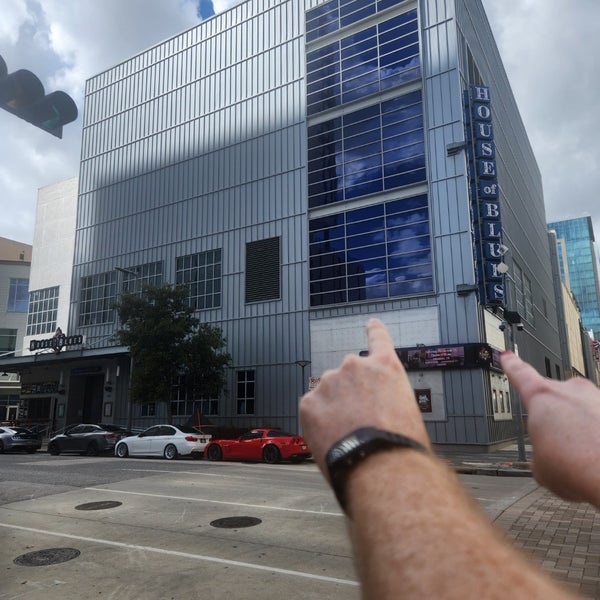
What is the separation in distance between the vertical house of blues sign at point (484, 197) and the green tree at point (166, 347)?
13629mm

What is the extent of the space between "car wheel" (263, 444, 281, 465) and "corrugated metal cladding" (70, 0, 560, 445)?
6919 mm

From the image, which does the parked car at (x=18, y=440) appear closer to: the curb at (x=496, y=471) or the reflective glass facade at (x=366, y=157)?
the reflective glass facade at (x=366, y=157)

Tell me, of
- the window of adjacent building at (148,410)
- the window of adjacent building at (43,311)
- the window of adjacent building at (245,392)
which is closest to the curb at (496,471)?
the window of adjacent building at (245,392)

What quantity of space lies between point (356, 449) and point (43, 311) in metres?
45.1

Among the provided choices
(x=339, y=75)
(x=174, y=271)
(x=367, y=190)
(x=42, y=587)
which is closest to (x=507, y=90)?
(x=339, y=75)

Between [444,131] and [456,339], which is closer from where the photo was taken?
[456,339]

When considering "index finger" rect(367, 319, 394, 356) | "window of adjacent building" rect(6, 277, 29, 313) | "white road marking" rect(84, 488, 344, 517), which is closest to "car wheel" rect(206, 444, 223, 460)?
"white road marking" rect(84, 488, 344, 517)

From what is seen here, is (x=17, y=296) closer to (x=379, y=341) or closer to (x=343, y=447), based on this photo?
(x=379, y=341)

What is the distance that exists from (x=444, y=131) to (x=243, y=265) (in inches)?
515

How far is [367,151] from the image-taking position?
27078mm

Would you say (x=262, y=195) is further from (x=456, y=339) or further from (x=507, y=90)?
(x=507, y=90)

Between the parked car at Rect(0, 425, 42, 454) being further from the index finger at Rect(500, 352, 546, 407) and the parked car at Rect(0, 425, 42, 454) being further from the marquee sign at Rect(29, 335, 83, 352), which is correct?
the index finger at Rect(500, 352, 546, 407)

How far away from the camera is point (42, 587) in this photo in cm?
516

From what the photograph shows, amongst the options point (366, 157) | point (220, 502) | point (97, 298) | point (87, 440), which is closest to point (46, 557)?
point (220, 502)
